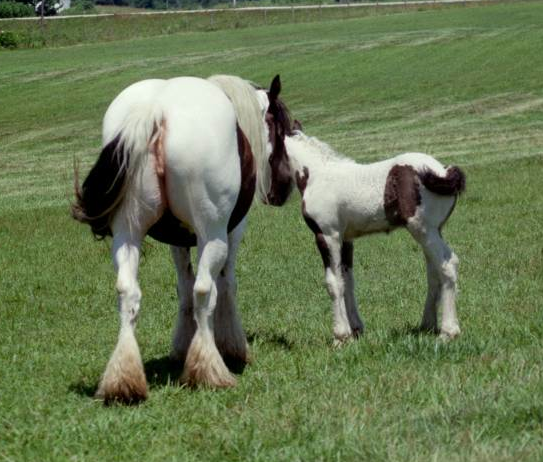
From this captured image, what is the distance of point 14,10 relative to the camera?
87.7 metres

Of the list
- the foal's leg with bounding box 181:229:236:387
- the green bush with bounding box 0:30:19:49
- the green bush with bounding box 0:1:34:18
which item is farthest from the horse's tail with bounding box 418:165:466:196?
the green bush with bounding box 0:1:34:18

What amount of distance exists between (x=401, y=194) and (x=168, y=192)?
182 centimetres

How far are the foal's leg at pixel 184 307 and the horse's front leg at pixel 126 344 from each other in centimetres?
92

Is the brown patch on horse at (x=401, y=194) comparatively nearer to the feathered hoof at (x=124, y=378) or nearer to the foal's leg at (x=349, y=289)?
the foal's leg at (x=349, y=289)

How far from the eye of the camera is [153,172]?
21.6ft

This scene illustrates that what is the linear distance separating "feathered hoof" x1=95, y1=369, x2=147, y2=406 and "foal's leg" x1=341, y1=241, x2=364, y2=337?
7.59 ft

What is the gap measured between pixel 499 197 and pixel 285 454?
1191cm

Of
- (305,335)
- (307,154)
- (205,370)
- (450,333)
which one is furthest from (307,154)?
(205,370)

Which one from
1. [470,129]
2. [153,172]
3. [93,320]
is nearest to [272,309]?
[93,320]

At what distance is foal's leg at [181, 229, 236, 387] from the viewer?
21.9 feet

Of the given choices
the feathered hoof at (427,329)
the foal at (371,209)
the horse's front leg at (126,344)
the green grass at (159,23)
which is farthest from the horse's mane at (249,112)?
the green grass at (159,23)

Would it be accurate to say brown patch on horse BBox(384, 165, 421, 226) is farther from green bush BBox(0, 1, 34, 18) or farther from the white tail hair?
green bush BBox(0, 1, 34, 18)

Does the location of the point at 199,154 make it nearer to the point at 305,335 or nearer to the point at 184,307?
the point at 184,307

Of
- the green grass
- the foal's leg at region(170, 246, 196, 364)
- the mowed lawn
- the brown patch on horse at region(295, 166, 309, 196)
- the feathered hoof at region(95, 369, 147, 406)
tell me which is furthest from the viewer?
the green grass
